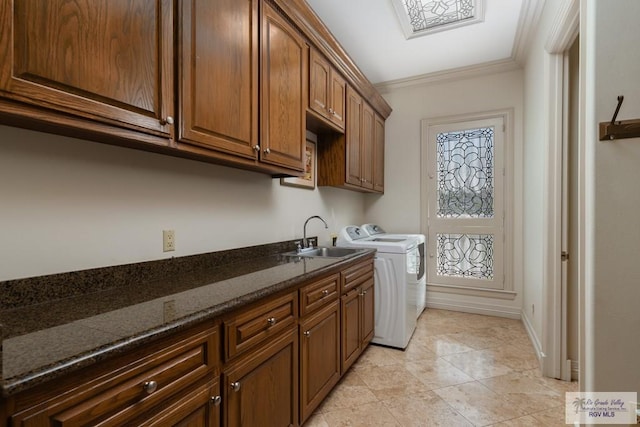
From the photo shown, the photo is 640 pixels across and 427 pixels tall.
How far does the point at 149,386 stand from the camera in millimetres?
832

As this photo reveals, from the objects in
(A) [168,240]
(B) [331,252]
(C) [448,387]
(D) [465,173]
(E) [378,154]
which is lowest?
(C) [448,387]

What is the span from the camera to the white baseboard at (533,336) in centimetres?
242

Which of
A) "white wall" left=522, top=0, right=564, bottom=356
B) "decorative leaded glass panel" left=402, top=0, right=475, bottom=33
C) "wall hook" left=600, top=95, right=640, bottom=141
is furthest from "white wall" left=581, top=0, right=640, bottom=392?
"decorative leaded glass panel" left=402, top=0, right=475, bottom=33

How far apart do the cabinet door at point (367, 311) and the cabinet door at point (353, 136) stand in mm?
1009

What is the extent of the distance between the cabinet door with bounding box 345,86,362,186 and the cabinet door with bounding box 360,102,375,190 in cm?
9

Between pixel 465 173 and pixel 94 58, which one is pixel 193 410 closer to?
pixel 94 58

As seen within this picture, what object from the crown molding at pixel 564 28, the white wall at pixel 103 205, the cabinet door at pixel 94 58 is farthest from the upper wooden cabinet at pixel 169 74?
the crown molding at pixel 564 28

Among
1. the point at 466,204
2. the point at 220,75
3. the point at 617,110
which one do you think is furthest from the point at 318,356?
the point at 466,204

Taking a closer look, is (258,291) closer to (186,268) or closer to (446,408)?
(186,268)

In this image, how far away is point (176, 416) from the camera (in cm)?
92

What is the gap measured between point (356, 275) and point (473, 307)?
7.13 ft

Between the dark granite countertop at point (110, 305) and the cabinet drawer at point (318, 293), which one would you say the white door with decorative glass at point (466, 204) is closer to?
the cabinet drawer at point (318, 293)

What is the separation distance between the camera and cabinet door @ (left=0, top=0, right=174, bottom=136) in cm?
83

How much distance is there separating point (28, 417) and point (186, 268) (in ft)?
3.33
